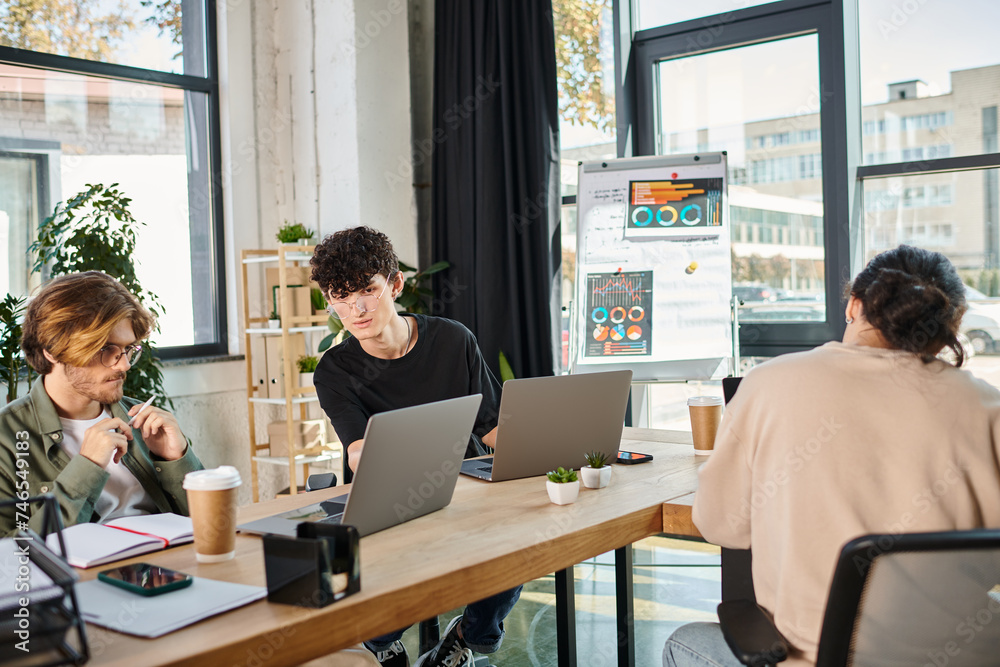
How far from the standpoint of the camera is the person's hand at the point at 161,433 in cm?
168

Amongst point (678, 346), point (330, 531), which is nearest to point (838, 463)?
point (330, 531)

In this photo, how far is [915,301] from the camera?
50.6 inches

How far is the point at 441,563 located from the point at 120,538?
559 mm

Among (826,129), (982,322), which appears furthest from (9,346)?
(982,322)

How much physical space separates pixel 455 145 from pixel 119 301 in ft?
8.67

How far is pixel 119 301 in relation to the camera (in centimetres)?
176

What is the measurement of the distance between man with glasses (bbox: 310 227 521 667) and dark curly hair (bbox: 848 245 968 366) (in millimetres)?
1138

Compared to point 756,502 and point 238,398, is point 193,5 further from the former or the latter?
point 756,502

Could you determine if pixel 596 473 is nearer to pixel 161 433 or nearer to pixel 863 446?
pixel 863 446

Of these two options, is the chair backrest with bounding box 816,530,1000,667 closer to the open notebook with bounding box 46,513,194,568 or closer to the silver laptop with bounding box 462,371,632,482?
the silver laptop with bounding box 462,371,632,482

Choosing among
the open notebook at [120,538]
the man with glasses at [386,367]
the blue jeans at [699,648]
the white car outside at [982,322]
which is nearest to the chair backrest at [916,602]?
the blue jeans at [699,648]

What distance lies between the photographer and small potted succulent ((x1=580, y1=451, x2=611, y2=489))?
1.76 meters

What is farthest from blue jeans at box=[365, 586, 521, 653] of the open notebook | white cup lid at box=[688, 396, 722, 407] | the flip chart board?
the flip chart board

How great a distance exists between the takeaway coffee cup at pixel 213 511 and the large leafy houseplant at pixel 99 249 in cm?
213
